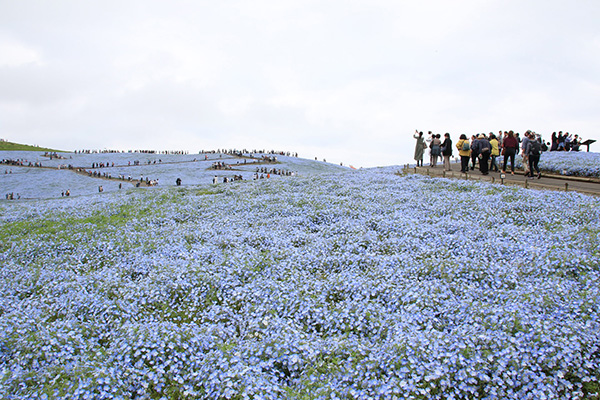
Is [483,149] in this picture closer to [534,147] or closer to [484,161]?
[484,161]

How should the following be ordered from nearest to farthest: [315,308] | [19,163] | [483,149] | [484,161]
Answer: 1. [315,308]
2. [483,149]
3. [484,161]
4. [19,163]

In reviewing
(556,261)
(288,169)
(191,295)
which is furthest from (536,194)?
(288,169)

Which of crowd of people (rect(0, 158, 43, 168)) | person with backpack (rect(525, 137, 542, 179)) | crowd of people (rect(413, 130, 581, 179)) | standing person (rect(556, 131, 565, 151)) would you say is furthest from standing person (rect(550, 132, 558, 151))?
crowd of people (rect(0, 158, 43, 168))

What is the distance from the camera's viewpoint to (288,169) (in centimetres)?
6500

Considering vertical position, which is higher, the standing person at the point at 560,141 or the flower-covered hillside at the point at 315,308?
the standing person at the point at 560,141

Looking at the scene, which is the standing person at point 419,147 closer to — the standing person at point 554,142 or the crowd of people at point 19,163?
the standing person at point 554,142

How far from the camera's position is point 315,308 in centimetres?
717

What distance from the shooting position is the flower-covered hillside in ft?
17.3

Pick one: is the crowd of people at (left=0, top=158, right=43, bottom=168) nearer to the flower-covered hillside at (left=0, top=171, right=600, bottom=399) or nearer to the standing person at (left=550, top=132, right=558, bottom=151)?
the flower-covered hillside at (left=0, top=171, right=600, bottom=399)

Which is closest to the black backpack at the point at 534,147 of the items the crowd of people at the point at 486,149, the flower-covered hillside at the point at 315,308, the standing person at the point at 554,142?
the crowd of people at the point at 486,149

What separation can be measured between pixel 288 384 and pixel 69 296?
517 centimetres

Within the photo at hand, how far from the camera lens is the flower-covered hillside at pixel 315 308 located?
527cm

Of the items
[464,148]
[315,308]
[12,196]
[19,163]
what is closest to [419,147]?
[464,148]

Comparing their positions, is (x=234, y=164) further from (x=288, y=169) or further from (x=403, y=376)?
(x=403, y=376)
